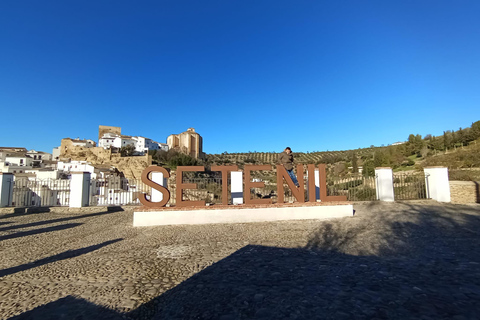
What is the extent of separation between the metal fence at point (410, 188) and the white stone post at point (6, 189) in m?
19.9

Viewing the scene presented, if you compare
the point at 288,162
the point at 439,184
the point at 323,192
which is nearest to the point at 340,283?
the point at 323,192

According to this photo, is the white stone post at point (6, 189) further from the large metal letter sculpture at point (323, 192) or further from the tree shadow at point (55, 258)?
the large metal letter sculpture at point (323, 192)

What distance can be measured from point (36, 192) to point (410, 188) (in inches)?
797

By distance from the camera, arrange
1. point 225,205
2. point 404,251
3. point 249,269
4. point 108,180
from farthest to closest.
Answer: point 108,180 < point 225,205 < point 404,251 < point 249,269

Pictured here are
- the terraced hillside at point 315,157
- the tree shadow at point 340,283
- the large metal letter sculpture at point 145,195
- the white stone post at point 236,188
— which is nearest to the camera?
the tree shadow at point 340,283

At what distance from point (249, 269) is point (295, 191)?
17.7 ft

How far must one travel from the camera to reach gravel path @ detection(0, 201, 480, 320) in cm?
297

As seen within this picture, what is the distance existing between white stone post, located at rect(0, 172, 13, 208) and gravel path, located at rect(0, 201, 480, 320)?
614cm

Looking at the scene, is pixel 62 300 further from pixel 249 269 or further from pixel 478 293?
pixel 478 293

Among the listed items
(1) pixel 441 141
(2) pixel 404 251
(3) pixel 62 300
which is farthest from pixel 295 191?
(1) pixel 441 141

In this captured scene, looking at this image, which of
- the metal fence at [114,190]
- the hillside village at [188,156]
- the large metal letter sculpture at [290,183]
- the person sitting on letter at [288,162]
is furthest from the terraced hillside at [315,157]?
the large metal letter sculpture at [290,183]

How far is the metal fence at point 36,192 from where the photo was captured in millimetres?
13289

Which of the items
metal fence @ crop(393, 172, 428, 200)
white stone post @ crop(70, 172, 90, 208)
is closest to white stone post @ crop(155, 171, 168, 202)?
white stone post @ crop(70, 172, 90, 208)

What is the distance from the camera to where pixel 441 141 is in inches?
1623
